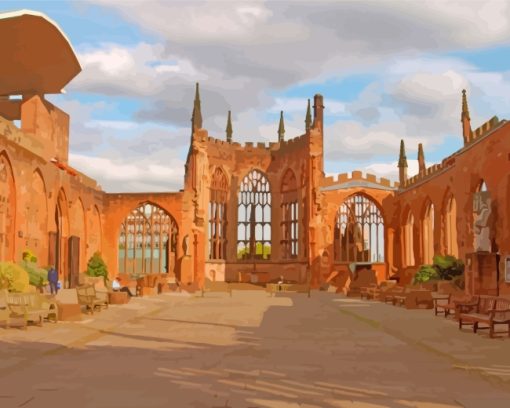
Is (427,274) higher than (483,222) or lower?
lower

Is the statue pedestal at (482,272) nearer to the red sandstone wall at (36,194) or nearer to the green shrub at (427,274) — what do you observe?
the green shrub at (427,274)

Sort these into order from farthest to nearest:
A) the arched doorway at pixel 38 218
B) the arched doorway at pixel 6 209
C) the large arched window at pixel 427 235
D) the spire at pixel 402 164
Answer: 1. the spire at pixel 402 164
2. the large arched window at pixel 427 235
3. the arched doorway at pixel 38 218
4. the arched doorway at pixel 6 209

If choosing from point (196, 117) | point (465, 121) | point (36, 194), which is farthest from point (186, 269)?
point (465, 121)

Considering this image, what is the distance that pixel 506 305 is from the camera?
598 inches

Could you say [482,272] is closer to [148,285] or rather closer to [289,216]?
[148,285]

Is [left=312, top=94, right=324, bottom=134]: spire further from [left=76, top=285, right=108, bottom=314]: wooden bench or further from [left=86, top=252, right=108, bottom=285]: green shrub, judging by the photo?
[left=76, top=285, right=108, bottom=314]: wooden bench

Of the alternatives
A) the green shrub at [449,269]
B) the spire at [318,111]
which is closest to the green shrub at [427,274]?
Answer: the green shrub at [449,269]

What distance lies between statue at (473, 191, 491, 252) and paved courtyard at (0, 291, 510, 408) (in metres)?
8.18

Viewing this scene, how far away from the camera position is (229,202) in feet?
165

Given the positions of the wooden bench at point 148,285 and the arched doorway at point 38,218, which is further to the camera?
the wooden bench at point 148,285

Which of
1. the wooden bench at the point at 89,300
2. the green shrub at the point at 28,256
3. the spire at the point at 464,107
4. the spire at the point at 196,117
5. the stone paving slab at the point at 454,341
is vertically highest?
the spire at the point at 196,117

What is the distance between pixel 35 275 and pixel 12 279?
636 centimetres

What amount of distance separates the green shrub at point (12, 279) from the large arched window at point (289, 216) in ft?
104

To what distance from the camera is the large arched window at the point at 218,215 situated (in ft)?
162
